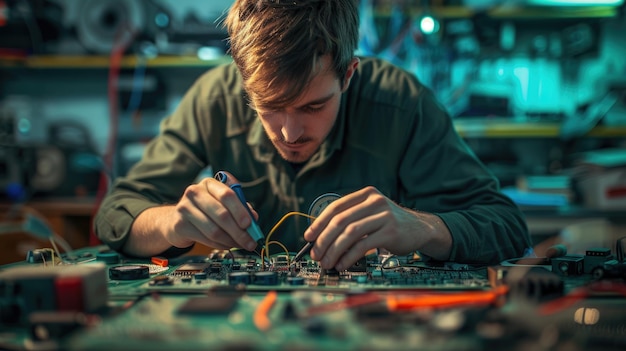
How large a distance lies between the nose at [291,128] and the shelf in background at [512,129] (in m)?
2.10

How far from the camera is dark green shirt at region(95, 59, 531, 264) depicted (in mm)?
1560

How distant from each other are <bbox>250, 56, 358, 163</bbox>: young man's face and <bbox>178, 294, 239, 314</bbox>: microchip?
603mm

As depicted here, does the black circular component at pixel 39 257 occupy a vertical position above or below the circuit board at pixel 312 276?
above

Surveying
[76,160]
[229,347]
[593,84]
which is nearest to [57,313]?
[229,347]

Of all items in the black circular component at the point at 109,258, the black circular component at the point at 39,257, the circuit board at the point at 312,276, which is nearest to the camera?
the circuit board at the point at 312,276

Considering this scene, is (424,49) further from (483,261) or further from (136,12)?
(483,261)

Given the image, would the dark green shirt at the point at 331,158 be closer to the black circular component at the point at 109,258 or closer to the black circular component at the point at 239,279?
the black circular component at the point at 109,258

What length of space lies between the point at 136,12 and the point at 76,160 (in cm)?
92

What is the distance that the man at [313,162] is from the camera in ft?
3.68

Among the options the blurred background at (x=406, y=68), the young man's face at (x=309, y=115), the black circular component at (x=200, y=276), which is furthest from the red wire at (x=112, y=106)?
the black circular component at (x=200, y=276)

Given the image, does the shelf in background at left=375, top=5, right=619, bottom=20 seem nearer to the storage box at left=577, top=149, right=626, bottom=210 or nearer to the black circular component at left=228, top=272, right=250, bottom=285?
the storage box at left=577, top=149, right=626, bottom=210

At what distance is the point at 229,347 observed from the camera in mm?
556

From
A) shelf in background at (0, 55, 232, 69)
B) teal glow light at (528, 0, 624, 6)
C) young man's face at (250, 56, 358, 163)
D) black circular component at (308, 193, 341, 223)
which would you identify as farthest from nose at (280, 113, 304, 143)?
teal glow light at (528, 0, 624, 6)

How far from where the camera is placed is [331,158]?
166cm
